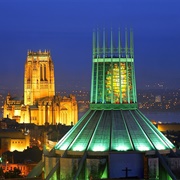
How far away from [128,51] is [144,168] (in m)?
6.01

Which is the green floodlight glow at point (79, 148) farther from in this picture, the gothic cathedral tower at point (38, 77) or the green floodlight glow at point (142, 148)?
the gothic cathedral tower at point (38, 77)

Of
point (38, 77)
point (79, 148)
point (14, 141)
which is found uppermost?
point (38, 77)

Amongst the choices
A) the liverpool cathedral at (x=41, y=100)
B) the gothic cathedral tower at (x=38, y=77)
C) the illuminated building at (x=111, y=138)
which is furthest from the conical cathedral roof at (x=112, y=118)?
the gothic cathedral tower at (x=38, y=77)

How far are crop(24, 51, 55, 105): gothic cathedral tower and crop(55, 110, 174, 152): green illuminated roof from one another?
116 metres

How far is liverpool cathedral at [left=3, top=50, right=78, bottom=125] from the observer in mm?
156750

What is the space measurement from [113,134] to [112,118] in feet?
4.00

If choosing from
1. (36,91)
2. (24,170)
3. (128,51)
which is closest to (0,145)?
(24,170)

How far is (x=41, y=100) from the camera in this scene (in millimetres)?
160500

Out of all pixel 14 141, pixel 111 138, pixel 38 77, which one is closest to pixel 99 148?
pixel 111 138

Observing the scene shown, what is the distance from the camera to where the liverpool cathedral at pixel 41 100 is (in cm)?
15675

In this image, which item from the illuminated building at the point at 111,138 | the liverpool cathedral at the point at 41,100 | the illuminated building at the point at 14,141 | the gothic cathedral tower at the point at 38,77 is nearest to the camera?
the illuminated building at the point at 111,138

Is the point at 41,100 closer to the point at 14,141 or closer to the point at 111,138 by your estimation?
the point at 14,141

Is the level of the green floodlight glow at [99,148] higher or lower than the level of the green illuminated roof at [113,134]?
lower

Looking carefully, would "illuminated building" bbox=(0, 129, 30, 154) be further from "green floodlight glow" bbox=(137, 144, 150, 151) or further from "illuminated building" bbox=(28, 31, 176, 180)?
"green floodlight glow" bbox=(137, 144, 150, 151)
